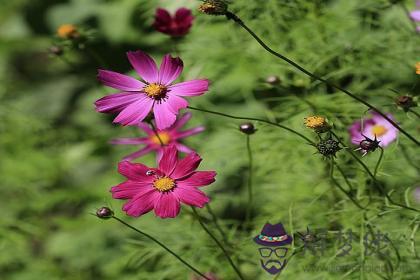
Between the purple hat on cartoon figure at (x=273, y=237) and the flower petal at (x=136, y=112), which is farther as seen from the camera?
the purple hat on cartoon figure at (x=273, y=237)

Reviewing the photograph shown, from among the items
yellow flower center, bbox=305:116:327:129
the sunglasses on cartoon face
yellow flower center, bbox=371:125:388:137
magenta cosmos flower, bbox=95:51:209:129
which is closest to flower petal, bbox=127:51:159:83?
magenta cosmos flower, bbox=95:51:209:129

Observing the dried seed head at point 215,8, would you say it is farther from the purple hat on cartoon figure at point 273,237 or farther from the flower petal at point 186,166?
the purple hat on cartoon figure at point 273,237

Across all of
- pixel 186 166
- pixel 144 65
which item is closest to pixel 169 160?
pixel 186 166

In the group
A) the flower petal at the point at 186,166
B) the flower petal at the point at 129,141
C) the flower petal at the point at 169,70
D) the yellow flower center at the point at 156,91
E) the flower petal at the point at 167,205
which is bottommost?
the flower petal at the point at 167,205

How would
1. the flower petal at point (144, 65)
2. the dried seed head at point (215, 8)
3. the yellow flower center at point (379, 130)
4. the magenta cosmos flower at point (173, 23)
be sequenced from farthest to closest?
the yellow flower center at point (379, 130)
the magenta cosmos flower at point (173, 23)
the flower petal at point (144, 65)
the dried seed head at point (215, 8)

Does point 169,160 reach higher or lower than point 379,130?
lower

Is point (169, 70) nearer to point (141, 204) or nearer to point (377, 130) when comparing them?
point (141, 204)

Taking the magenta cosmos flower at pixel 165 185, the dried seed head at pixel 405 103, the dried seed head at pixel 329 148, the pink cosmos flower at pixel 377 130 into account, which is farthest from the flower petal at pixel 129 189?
the pink cosmos flower at pixel 377 130

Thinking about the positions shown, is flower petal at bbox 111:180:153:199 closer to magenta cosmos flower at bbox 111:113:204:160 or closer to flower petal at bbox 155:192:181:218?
flower petal at bbox 155:192:181:218
